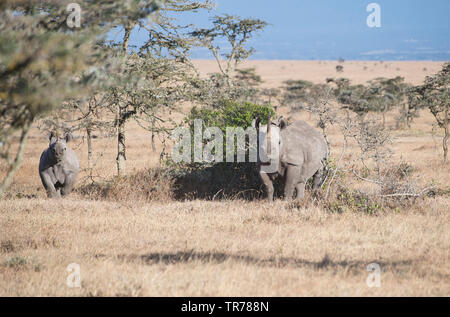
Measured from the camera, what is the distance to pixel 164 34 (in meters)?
13.3

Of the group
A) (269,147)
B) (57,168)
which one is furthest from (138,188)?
(269,147)

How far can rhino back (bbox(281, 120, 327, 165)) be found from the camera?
34.2 feet

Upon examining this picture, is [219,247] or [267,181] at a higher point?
[267,181]

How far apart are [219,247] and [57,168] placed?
5846 mm

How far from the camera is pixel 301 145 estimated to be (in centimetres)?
1083

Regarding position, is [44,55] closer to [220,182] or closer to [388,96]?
[220,182]

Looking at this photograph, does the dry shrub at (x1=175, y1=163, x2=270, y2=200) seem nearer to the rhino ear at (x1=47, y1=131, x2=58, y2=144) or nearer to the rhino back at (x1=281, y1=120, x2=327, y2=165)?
the rhino back at (x1=281, y1=120, x2=327, y2=165)

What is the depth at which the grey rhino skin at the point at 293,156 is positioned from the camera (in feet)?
33.4

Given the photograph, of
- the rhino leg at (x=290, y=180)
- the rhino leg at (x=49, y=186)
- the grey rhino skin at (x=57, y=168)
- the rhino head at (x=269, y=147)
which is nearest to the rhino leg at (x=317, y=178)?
the rhino leg at (x=290, y=180)

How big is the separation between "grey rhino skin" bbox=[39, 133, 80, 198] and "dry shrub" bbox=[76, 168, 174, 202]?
0.73 metres

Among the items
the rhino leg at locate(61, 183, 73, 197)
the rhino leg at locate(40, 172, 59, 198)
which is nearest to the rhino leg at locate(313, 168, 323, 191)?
the rhino leg at locate(61, 183, 73, 197)

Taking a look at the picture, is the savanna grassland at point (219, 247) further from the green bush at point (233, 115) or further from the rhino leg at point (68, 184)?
the green bush at point (233, 115)

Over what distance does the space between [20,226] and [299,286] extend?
5.52 m
